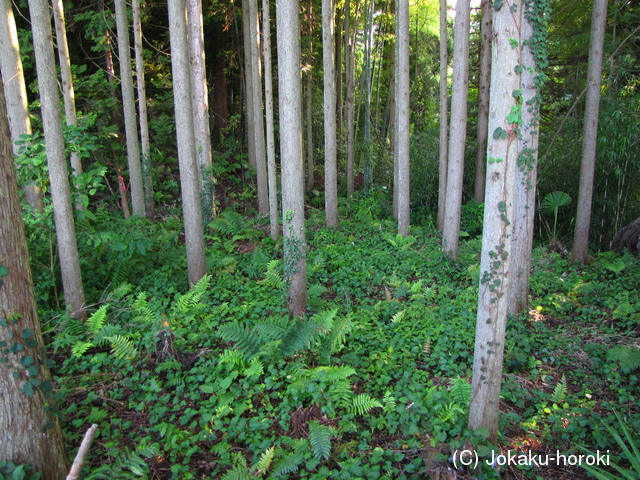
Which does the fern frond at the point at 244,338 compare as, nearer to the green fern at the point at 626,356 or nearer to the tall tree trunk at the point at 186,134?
the tall tree trunk at the point at 186,134

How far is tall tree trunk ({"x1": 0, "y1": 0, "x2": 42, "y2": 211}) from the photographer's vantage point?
7.04 metres

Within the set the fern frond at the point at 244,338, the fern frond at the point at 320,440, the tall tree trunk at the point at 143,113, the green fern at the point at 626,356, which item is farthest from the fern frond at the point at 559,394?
the tall tree trunk at the point at 143,113

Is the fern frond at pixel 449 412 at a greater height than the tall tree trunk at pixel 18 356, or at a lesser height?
lesser

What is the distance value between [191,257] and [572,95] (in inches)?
512

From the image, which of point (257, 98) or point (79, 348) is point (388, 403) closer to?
point (79, 348)

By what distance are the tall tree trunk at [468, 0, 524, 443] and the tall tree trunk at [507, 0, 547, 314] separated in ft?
7.21

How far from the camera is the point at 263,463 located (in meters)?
3.64

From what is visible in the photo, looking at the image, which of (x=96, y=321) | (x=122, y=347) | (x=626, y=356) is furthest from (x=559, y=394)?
(x=96, y=321)

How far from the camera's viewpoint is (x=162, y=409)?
4.45 metres

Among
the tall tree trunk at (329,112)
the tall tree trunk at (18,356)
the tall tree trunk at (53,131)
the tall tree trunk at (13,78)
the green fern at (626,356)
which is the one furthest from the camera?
the tall tree trunk at (329,112)

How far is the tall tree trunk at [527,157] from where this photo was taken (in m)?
5.17

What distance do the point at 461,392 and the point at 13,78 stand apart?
823 centimetres

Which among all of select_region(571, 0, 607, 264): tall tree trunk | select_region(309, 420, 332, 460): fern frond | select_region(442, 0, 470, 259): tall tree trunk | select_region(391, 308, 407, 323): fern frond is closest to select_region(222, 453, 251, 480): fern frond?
select_region(309, 420, 332, 460): fern frond

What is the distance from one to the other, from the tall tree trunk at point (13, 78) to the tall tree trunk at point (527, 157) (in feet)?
24.5
